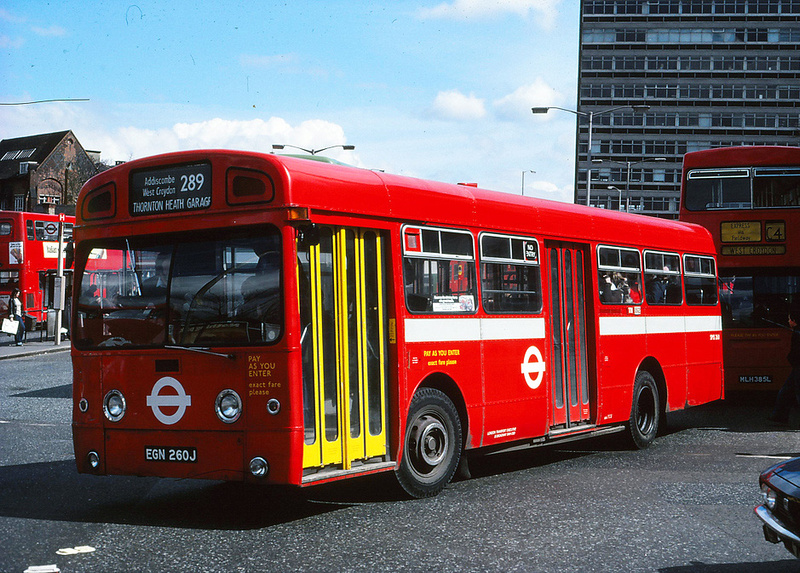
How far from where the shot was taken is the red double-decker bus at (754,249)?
16.8 metres

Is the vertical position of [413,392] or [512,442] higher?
[413,392]

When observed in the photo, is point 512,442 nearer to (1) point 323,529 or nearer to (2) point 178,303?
(1) point 323,529

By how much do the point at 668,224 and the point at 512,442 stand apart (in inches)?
192

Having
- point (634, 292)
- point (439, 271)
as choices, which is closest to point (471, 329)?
point (439, 271)

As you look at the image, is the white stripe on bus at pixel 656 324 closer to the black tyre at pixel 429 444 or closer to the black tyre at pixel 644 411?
the black tyre at pixel 644 411

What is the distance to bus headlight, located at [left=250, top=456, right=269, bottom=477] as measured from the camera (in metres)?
7.40

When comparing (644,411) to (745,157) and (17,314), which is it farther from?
(17,314)

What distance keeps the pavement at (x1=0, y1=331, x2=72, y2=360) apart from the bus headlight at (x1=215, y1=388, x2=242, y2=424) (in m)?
23.0

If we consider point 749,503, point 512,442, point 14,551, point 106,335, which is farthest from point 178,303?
point 749,503

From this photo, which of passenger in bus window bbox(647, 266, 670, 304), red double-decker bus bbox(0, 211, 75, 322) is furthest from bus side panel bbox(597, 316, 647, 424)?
red double-decker bus bbox(0, 211, 75, 322)

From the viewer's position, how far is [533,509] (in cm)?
825

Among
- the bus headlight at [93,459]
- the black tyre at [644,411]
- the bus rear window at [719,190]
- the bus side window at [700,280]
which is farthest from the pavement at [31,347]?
the bus headlight at [93,459]

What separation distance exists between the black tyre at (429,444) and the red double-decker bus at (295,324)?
2cm

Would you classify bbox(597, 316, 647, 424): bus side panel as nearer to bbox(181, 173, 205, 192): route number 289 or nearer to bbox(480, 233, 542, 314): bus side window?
bbox(480, 233, 542, 314): bus side window
